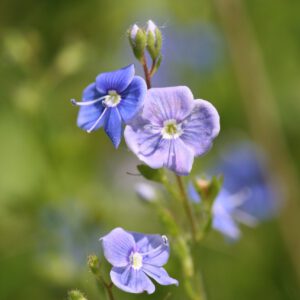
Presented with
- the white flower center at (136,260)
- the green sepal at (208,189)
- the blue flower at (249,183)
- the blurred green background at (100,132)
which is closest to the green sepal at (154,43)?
the green sepal at (208,189)

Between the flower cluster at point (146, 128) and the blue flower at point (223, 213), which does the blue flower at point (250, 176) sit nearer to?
the blue flower at point (223, 213)

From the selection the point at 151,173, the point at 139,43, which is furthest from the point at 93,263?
the point at 139,43

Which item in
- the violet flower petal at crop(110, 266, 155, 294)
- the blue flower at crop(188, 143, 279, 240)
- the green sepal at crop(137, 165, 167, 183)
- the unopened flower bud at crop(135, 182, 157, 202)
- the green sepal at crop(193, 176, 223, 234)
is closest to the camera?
the violet flower petal at crop(110, 266, 155, 294)

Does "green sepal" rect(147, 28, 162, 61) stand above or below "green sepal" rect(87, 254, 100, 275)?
above

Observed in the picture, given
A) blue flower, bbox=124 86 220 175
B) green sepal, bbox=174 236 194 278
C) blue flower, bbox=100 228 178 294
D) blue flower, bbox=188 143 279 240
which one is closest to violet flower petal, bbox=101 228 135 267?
blue flower, bbox=100 228 178 294

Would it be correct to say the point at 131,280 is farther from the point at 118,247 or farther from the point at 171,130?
the point at 171,130

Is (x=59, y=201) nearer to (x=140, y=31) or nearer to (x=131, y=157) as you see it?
(x=131, y=157)

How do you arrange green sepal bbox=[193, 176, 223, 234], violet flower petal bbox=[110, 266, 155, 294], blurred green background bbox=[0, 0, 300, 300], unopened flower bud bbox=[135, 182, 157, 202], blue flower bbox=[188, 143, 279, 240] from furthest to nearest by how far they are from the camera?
blue flower bbox=[188, 143, 279, 240] → blurred green background bbox=[0, 0, 300, 300] → unopened flower bud bbox=[135, 182, 157, 202] → green sepal bbox=[193, 176, 223, 234] → violet flower petal bbox=[110, 266, 155, 294]

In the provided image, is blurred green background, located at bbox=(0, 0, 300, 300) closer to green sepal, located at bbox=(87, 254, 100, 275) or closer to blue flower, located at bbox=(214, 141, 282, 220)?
blue flower, located at bbox=(214, 141, 282, 220)

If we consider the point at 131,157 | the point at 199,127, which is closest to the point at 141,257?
the point at 199,127
